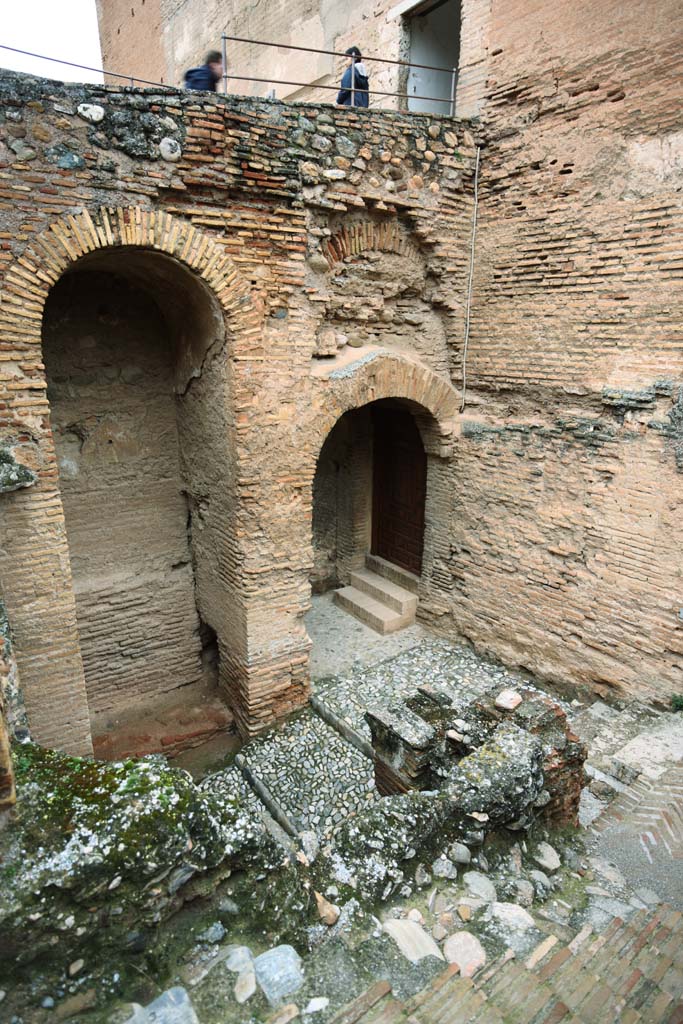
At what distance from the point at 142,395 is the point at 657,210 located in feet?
15.8

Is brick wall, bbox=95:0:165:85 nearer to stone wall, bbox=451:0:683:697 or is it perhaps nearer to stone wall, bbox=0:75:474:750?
stone wall, bbox=0:75:474:750

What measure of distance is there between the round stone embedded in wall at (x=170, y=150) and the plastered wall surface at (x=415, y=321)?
21mm

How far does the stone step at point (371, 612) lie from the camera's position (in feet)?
24.1

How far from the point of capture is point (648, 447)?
5102mm

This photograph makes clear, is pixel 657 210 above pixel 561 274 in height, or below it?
above

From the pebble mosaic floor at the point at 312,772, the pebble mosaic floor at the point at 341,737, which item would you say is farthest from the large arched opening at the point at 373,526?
the pebble mosaic floor at the point at 312,772

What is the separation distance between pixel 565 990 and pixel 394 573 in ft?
18.6

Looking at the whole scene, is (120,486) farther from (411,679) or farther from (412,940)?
(412,940)

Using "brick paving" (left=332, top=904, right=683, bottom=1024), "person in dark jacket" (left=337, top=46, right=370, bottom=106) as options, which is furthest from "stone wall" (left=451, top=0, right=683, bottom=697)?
"brick paving" (left=332, top=904, right=683, bottom=1024)

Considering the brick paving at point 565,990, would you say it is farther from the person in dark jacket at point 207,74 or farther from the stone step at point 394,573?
the person in dark jacket at point 207,74

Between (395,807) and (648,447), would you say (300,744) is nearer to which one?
(395,807)

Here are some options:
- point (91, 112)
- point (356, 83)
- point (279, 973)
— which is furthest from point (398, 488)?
point (279, 973)

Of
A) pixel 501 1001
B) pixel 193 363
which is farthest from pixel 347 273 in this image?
pixel 501 1001

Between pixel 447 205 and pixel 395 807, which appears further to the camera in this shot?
pixel 447 205
